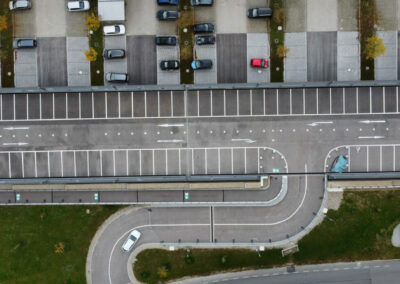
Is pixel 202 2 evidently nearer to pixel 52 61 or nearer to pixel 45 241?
pixel 52 61

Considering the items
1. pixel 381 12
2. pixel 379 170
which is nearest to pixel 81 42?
pixel 381 12

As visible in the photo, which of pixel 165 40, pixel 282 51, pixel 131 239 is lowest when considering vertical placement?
pixel 131 239

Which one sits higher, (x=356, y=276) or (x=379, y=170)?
(x=379, y=170)

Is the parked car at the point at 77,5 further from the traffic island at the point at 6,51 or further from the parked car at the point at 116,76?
the parked car at the point at 116,76

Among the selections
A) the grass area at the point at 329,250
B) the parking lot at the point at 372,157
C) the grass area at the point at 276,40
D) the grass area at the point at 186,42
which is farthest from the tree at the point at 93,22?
the parking lot at the point at 372,157

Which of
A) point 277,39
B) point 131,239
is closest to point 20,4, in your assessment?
point 277,39

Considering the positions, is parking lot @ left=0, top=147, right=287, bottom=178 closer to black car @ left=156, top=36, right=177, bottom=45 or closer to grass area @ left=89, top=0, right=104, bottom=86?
grass area @ left=89, top=0, right=104, bottom=86

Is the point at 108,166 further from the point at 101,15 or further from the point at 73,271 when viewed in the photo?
the point at 101,15
